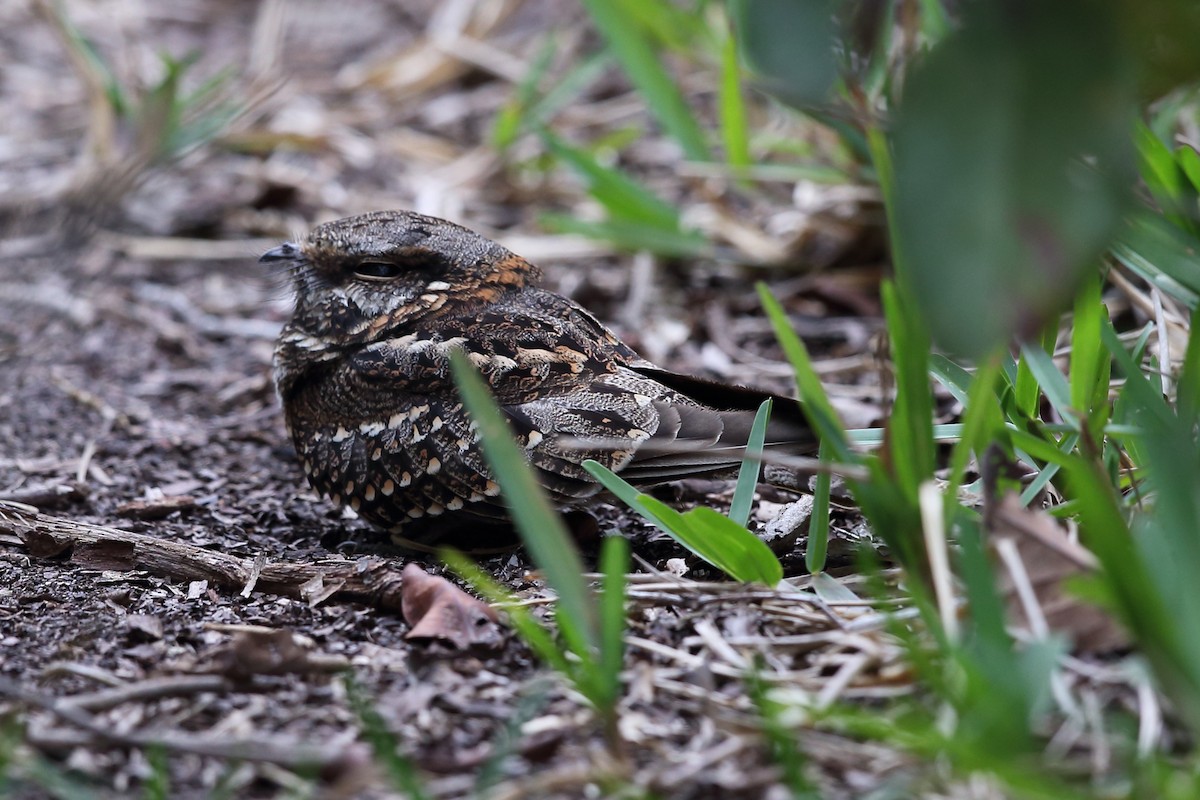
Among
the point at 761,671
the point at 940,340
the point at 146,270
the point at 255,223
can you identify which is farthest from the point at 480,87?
the point at 940,340

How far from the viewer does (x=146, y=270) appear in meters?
4.62

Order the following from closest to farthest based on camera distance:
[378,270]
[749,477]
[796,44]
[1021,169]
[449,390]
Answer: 1. [1021,169]
2. [796,44]
3. [749,477]
4. [449,390]
5. [378,270]

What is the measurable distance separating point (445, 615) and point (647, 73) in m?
2.56

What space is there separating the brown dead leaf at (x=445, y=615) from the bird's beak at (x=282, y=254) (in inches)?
41.0

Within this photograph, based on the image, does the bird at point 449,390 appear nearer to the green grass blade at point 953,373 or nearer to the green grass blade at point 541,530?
the green grass blade at point 953,373

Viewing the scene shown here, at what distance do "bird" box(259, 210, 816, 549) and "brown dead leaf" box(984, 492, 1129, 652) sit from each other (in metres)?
0.69

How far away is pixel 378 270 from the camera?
9.46 ft

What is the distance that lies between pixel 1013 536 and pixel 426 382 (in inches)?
52.0

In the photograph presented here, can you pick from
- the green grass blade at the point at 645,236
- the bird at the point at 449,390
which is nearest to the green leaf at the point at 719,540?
the bird at the point at 449,390

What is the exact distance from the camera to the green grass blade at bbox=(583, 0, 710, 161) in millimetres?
4145

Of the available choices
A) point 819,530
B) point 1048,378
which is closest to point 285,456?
point 819,530

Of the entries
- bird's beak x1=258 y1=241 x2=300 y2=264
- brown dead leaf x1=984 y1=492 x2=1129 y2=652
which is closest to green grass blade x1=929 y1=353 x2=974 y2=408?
brown dead leaf x1=984 y1=492 x2=1129 y2=652

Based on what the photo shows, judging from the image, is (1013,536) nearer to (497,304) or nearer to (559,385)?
(559,385)

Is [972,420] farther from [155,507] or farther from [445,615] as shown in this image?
[155,507]
